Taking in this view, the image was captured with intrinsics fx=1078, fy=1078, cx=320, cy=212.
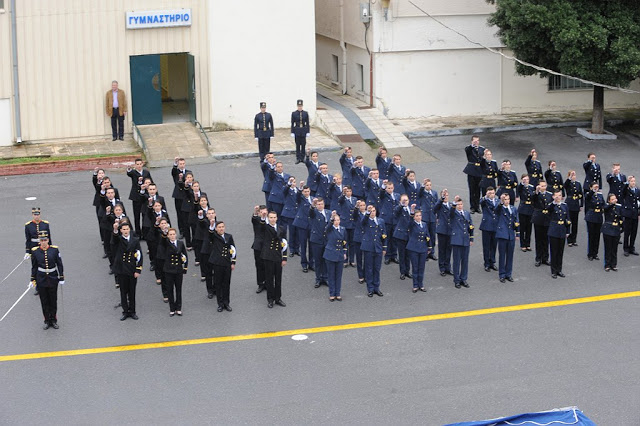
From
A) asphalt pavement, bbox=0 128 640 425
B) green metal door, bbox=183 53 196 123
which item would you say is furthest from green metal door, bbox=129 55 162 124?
asphalt pavement, bbox=0 128 640 425

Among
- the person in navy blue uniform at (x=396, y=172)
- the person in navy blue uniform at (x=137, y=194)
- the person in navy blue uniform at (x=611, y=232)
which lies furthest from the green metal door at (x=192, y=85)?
the person in navy blue uniform at (x=611, y=232)

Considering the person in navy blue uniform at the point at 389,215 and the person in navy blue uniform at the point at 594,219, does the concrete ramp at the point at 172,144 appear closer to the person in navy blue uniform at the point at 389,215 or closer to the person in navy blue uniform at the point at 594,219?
the person in navy blue uniform at the point at 389,215

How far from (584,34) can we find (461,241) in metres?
9.50

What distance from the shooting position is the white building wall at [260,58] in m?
26.6

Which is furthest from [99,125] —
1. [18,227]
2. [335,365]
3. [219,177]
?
[335,365]

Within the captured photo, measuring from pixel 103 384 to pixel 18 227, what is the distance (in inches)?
296

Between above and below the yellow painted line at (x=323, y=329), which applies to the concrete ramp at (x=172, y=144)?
above

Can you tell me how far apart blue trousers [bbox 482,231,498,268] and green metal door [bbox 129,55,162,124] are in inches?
463

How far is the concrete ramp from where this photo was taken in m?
24.5

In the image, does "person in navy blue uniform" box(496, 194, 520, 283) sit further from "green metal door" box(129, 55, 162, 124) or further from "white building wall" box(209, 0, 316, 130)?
"green metal door" box(129, 55, 162, 124)

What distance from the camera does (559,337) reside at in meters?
14.6

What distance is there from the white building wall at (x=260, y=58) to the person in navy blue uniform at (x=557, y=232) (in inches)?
442

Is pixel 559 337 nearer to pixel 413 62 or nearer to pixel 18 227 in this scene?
pixel 18 227

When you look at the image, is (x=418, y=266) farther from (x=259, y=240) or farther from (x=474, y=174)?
(x=474, y=174)
